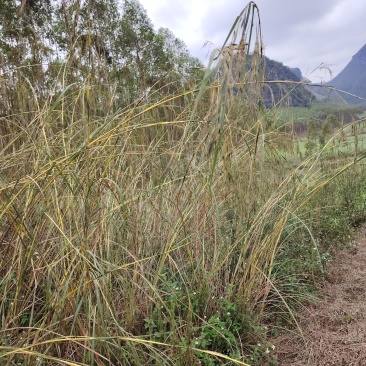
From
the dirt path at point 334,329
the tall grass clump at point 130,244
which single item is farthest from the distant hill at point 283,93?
the dirt path at point 334,329

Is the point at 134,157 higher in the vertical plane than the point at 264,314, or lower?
higher

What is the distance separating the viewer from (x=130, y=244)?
153 centimetres

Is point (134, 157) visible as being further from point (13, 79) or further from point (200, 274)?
point (13, 79)

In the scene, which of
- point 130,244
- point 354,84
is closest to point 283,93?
point 130,244

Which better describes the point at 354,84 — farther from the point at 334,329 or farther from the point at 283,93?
the point at 334,329

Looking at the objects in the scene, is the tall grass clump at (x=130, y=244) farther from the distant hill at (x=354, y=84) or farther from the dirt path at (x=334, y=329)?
the distant hill at (x=354, y=84)

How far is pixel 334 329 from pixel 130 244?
113cm

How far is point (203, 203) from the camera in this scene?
1698mm

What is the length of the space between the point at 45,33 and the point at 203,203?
2043 millimetres

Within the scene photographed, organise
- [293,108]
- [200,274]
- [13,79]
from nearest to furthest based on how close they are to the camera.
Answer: [200,274] → [293,108] → [13,79]

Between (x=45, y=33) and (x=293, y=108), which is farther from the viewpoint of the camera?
(x=45, y=33)

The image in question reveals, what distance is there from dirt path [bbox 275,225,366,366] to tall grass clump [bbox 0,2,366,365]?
0.51ft

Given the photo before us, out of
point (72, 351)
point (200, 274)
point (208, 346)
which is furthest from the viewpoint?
point (200, 274)

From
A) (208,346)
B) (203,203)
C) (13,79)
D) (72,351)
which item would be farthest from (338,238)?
(13,79)
